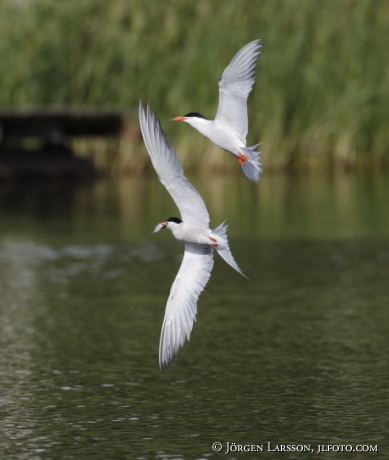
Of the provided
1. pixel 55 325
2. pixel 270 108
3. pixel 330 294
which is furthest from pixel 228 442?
pixel 270 108

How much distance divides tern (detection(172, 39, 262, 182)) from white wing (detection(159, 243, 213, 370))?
1.59ft

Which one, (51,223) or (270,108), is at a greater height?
(270,108)

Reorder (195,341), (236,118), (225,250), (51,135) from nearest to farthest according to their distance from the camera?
(225,250)
(236,118)
(195,341)
(51,135)

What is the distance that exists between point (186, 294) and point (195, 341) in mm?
2526

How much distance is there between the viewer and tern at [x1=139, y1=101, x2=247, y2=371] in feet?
19.1

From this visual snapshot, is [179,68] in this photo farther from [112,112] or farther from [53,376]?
[53,376]

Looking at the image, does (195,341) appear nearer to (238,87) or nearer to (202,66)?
(238,87)

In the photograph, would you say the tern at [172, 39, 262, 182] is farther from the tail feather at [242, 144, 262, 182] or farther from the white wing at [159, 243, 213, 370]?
the white wing at [159, 243, 213, 370]

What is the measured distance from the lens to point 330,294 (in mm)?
10539

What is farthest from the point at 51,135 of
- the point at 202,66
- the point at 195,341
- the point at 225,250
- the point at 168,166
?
the point at 225,250

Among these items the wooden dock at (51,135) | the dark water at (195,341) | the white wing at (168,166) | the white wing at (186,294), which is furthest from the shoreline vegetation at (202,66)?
the white wing at (168,166)

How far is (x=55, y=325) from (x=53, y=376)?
1.72 metres

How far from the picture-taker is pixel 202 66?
22.2 metres

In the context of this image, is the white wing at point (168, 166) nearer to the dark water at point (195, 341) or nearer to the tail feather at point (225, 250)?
the tail feather at point (225, 250)
